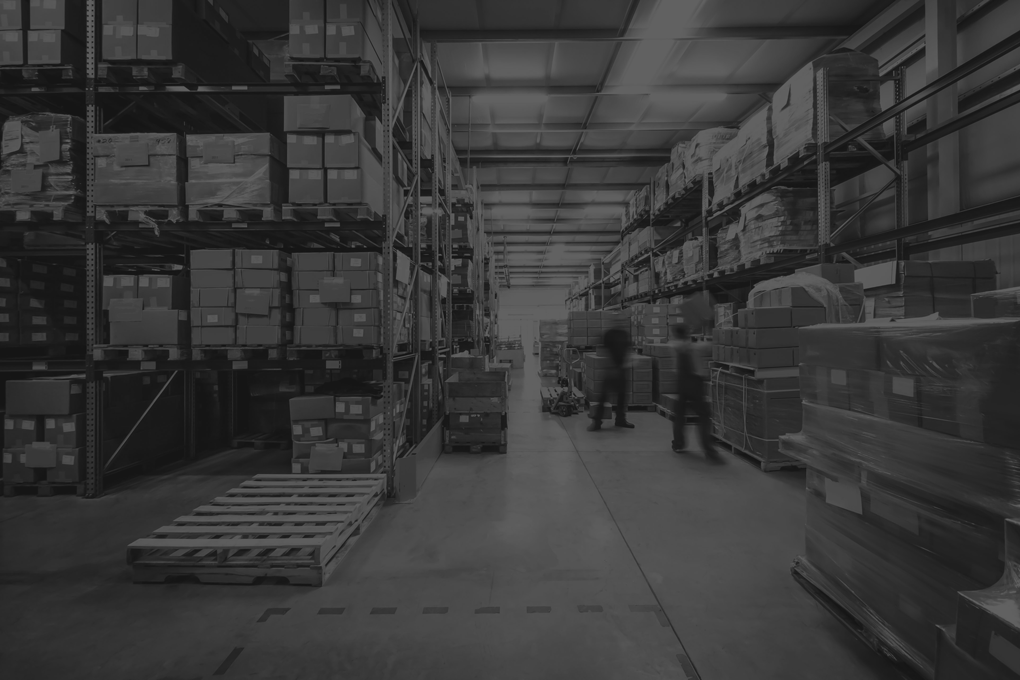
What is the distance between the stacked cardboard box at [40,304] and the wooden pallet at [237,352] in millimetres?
2313

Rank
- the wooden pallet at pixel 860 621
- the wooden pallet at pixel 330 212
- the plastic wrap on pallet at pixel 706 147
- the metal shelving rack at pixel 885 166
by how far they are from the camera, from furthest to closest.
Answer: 1. the plastic wrap on pallet at pixel 706 147
2. the wooden pallet at pixel 330 212
3. the metal shelving rack at pixel 885 166
4. the wooden pallet at pixel 860 621

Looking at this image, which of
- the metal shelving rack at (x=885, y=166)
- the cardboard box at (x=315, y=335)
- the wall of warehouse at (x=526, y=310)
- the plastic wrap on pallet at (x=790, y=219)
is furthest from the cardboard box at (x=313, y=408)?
the wall of warehouse at (x=526, y=310)

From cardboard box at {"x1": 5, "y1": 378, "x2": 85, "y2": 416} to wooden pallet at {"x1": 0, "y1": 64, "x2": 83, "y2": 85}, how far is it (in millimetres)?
2833

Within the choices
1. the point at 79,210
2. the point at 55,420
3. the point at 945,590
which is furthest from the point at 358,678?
the point at 79,210

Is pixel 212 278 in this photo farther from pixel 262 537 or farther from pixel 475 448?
pixel 475 448

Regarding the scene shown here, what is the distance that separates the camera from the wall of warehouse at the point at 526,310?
108ft

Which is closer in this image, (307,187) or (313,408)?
(307,187)

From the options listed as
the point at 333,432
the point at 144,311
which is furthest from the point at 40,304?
the point at 333,432

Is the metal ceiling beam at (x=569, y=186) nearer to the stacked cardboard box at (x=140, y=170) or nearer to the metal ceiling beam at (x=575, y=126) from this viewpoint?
the metal ceiling beam at (x=575, y=126)

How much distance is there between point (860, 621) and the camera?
206 cm

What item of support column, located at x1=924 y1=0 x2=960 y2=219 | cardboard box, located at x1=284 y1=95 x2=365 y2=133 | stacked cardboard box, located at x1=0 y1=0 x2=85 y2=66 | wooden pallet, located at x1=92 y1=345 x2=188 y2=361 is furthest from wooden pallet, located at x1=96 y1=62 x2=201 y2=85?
support column, located at x1=924 y1=0 x2=960 y2=219

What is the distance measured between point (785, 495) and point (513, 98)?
807 cm

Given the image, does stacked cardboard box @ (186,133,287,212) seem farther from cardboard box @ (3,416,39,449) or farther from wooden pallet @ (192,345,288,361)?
cardboard box @ (3,416,39,449)

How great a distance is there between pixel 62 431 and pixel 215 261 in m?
2.24
